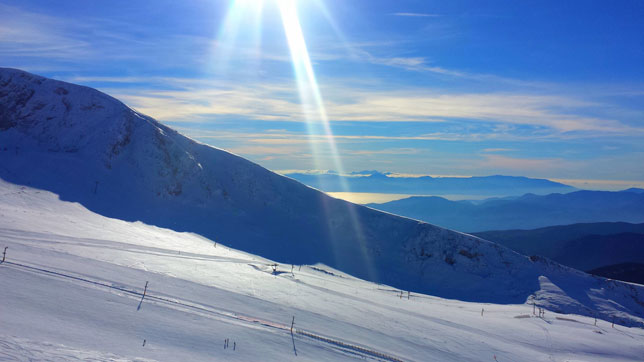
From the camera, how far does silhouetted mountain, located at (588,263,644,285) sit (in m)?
90.3

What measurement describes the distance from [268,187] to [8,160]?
27.8m

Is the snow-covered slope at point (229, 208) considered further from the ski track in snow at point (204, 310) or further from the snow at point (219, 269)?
the ski track in snow at point (204, 310)

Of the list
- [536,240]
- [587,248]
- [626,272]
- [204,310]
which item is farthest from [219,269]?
[536,240]

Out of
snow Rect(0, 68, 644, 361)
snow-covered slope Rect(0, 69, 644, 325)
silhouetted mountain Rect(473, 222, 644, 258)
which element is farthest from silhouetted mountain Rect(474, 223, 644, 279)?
snow Rect(0, 68, 644, 361)

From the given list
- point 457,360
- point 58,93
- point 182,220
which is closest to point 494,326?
point 457,360

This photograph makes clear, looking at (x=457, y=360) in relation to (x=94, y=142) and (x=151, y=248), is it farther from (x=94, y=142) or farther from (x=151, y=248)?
(x=94, y=142)

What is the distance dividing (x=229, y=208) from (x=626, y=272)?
94.5m

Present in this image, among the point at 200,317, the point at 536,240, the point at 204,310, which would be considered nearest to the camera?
the point at 200,317

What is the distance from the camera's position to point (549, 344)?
72.7 ft

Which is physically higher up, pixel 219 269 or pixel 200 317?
pixel 219 269

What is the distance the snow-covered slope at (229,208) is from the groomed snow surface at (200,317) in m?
11.2

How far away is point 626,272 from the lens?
93.7 meters

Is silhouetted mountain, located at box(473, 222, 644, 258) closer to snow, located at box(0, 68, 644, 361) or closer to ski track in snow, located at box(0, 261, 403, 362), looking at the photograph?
snow, located at box(0, 68, 644, 361)

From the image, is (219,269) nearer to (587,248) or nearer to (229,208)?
(229,208)
